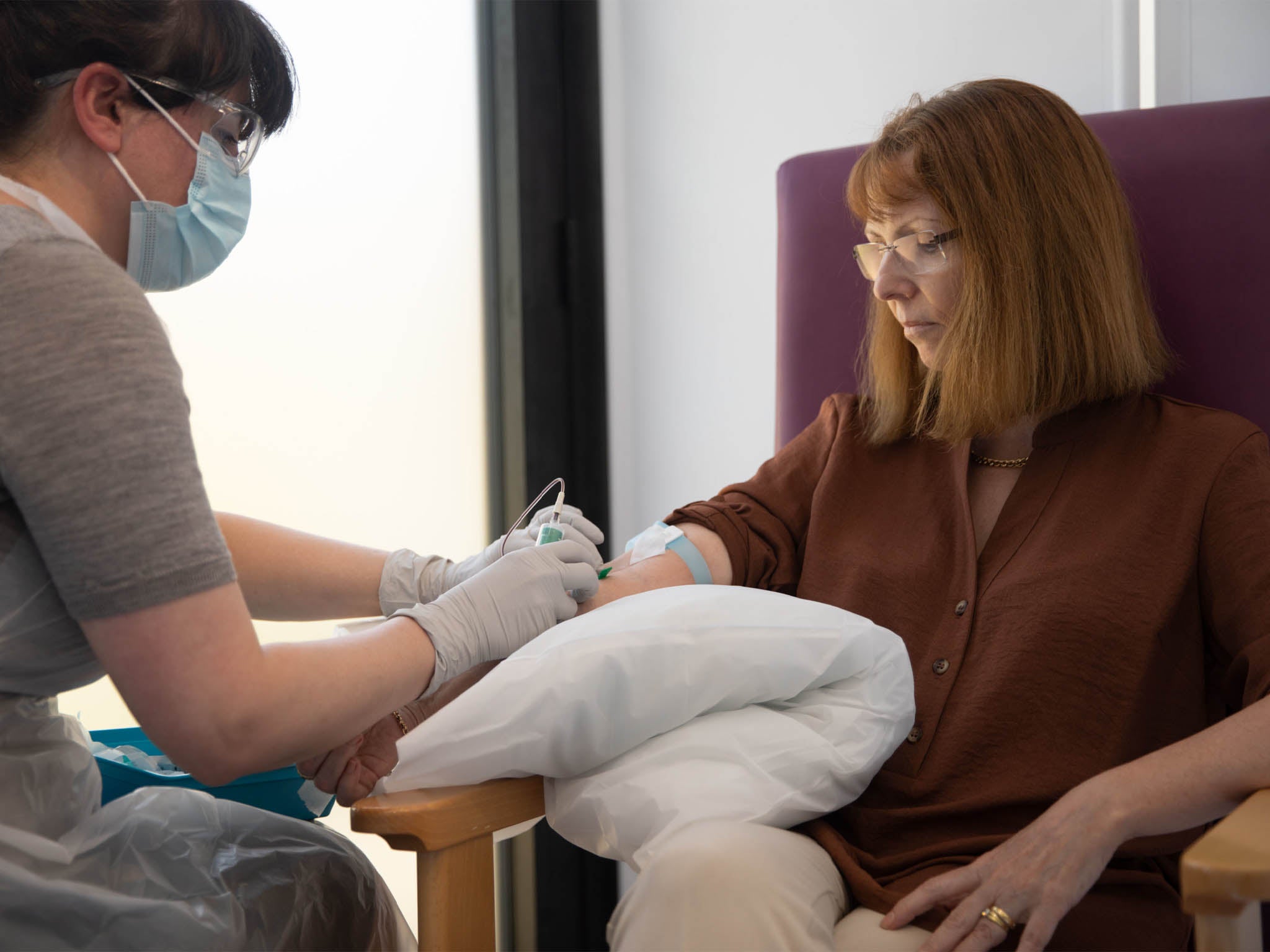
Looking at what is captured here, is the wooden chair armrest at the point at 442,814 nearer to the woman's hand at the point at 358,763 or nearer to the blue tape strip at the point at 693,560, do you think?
the woman's hand at the point at 358,763

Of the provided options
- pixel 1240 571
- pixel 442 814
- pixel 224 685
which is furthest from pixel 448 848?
pixel 1240 571

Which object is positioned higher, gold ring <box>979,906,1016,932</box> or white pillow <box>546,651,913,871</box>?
white pillow <box>546,651,913,871</box>

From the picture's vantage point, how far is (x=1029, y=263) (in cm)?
142

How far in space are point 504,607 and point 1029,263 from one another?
83 cm

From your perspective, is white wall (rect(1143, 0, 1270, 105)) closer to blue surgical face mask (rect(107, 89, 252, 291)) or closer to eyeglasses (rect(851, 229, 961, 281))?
eyeglasses (rect(851, 229, 961, 281))

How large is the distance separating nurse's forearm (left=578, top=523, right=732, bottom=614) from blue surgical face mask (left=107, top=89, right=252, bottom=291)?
0.61 metres

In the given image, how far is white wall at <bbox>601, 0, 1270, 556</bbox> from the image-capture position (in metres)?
1.86

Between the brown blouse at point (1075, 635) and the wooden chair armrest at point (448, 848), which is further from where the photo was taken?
the brown blouse at point (1075, 635)

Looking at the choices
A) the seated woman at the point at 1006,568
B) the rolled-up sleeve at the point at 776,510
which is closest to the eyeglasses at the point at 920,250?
the seated woman at the point at 1006,568

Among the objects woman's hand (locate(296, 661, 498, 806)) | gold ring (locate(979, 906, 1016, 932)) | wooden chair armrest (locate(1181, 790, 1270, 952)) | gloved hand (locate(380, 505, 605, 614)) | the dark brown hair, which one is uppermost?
the dark brown hair

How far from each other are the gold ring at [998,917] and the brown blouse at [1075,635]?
58 mm

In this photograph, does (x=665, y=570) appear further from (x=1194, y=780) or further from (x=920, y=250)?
(x=1194, y=780)

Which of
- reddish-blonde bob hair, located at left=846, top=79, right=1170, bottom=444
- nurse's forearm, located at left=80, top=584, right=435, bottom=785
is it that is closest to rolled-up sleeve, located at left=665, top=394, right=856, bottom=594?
reddish-blonde bob hair, located at left=846, top=79, right=1170, bottom=444

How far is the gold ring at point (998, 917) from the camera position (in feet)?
3.29
